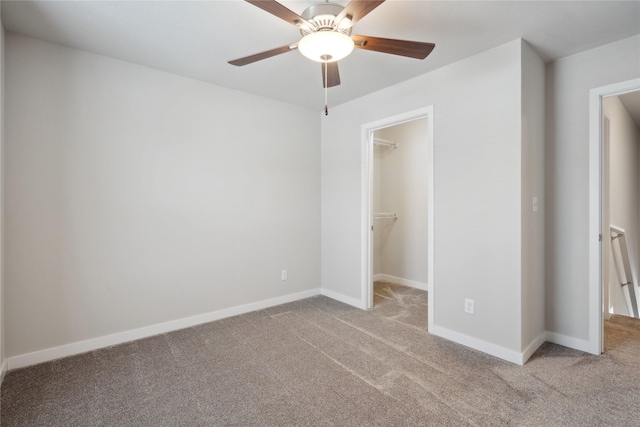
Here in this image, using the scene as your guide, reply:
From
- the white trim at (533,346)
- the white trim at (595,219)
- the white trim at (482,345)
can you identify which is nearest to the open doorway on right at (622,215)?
the white trim at (595,219)

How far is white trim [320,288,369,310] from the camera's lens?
359 cm

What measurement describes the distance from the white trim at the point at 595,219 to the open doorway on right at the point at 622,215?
0.38m

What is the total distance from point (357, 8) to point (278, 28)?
84cm

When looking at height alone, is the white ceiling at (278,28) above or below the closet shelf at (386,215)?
above

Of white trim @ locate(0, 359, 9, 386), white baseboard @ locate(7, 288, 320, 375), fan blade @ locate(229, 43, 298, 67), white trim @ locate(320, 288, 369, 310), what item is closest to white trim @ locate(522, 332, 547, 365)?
white trim @ locate(320, 288, 369, 310)

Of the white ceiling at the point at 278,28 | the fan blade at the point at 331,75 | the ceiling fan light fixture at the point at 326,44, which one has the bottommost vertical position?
the ceiling fan light fixture at the point at 326,44

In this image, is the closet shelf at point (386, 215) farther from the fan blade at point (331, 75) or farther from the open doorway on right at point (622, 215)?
the fan blade at point (331, 75)

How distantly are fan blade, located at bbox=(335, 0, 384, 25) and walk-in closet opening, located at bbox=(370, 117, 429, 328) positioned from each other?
105 inches

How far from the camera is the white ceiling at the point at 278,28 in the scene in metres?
1.94

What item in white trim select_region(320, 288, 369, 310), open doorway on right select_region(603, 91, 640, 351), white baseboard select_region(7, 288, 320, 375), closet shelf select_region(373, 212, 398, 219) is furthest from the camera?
closet shelf select_region(373, 212, 398, 219)

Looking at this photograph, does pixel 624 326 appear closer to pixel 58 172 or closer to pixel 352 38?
pixel 352 38

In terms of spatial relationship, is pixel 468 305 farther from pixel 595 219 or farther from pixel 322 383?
pixel 322 383

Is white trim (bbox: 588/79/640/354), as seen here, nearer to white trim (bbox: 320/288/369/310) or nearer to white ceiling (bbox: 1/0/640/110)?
white ceiling (bbox: 1/0/640/110)

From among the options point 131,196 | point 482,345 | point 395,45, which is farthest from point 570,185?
point 131,196
